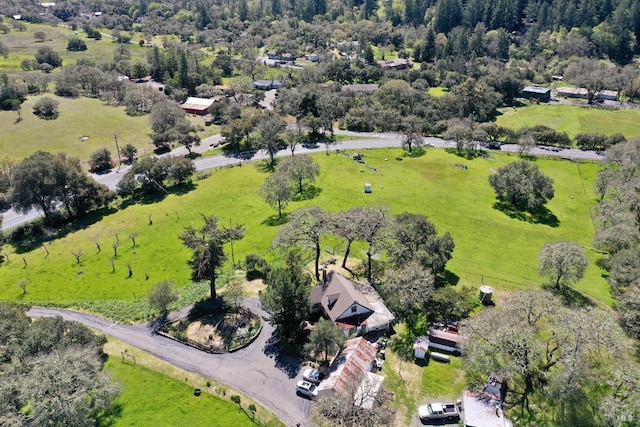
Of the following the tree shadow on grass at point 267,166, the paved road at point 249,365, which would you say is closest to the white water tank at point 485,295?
the paved road at point 249,365

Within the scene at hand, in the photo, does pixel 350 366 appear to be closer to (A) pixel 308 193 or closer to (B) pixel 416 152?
(A) pixel 308 193

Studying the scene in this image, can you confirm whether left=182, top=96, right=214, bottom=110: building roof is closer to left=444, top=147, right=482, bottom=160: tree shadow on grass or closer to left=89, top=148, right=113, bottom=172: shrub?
left=89, top=148, right=113, bottom=172: shrub

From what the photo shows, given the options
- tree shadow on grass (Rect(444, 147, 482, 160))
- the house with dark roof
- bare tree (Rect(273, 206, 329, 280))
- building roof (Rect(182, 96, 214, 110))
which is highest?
bare tree (Rect(273, 206, 329, 280))

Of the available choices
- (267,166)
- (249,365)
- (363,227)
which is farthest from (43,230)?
(363,227)

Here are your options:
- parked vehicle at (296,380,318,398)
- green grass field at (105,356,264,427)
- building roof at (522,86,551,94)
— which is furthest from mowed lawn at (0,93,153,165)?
building roof at (522,86,551,94)

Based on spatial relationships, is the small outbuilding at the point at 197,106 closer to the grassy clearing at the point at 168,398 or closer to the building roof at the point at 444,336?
the grassy clearing at the point at 168,398

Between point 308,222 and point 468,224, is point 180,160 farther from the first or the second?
point 468,224
